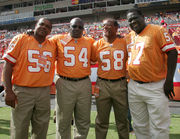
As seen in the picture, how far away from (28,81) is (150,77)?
1510 millimetres

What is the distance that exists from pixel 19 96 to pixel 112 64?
1.34 m

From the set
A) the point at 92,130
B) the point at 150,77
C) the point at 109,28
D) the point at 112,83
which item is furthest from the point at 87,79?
the point at 92,130

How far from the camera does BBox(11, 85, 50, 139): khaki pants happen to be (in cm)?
233

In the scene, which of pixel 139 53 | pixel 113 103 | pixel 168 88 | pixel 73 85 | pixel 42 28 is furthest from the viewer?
pixel 113 103

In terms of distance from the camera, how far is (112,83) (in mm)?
2707

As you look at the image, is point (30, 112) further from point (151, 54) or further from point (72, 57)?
point (151, 54)

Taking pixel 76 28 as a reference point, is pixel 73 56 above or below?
below

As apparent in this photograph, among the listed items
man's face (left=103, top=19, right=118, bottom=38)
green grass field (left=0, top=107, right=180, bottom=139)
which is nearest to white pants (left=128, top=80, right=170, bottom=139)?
man's face (left=103, top=19, right=118, bottom=38)

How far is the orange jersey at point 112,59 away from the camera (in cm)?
272

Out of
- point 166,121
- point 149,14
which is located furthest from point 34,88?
point 149,14

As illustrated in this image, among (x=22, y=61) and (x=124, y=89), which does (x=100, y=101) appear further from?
(x=22, y=61)

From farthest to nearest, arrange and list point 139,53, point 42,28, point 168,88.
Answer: point 42,28, point 139,53, point 168,88

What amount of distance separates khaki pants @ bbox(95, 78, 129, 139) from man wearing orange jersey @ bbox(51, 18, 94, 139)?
0.18m

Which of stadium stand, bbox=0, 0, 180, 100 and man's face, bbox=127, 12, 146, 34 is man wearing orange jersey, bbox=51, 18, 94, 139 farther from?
stadium stand, bbox=0, 0, 180, 100
